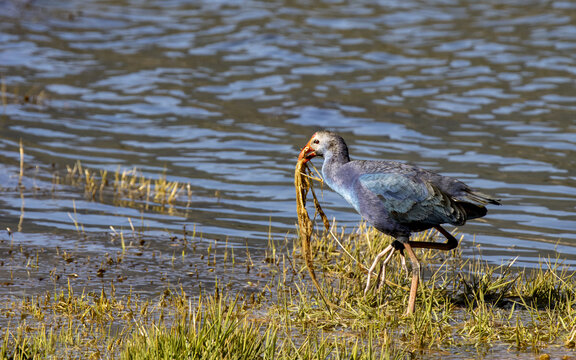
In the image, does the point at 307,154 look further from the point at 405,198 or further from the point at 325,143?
the point at 405,198

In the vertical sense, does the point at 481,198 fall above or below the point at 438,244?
above

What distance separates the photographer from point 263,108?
16.9m

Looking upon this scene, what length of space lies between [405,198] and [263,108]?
10.7 metres

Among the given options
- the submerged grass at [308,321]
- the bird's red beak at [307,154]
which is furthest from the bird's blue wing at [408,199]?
the bird's red beak at [307,154]

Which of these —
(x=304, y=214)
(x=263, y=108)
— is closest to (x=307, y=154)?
(x=304, y=214)

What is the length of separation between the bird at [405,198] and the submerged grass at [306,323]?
0.34m

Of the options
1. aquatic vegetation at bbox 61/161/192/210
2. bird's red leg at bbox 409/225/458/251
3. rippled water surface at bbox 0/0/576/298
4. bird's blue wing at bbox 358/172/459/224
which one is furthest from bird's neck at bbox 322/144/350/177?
aquatic vegetation at bbox 61/161/192/210

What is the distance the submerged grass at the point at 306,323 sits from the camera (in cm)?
535

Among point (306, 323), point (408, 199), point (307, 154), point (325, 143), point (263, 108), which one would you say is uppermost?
point (325, 143)

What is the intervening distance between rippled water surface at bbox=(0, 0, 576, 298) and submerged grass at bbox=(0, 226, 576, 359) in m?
1.09

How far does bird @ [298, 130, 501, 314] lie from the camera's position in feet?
21.1

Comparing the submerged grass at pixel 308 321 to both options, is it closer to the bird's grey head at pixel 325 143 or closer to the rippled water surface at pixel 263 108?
the bird's grey head at pixel 325 143

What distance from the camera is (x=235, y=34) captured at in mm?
22562

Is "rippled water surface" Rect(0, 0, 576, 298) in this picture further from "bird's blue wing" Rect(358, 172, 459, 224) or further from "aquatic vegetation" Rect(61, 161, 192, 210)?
"bird's blue wing" Rect(358, 172, 459, 224)
